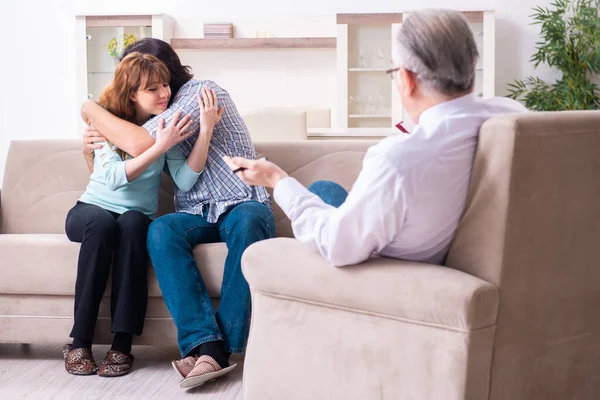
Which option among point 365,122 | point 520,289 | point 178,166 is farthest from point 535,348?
point 365,122

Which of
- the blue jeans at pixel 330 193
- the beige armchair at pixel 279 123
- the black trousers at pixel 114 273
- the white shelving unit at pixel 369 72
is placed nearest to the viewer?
the blue jeans at pixel 330 193

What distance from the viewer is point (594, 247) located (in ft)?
4.88

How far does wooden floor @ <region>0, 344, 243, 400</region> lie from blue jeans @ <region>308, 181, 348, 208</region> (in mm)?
605

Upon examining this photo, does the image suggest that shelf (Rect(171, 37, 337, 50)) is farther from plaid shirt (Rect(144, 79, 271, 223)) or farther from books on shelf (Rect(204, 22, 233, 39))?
plaid shirt (Rect(144, 79, 271, 223))

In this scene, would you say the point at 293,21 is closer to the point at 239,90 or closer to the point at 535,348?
the point at 239,90

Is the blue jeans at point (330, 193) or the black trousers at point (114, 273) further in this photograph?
the black trousers at point (114, 273)

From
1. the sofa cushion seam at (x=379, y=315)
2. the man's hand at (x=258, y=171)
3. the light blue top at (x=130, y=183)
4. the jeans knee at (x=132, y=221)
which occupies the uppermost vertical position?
the man's hand at (x=258, y=171)

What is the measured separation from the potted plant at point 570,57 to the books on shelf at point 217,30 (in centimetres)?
245

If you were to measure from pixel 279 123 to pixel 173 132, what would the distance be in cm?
149

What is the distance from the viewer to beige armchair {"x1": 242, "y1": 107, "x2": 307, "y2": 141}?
3.93 meters

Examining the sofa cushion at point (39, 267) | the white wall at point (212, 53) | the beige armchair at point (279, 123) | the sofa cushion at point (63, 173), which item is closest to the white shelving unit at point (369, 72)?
the white wall at point (212, 53)

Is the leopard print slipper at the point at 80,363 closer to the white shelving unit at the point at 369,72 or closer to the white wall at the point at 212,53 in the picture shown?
the white shelving unit at the point at 369,72

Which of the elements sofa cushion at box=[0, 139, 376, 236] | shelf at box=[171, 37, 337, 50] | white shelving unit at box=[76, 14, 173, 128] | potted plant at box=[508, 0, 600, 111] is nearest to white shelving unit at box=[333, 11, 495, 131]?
shelf at box=[171, 37, 337, 50]

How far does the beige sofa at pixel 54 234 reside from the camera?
249cm
